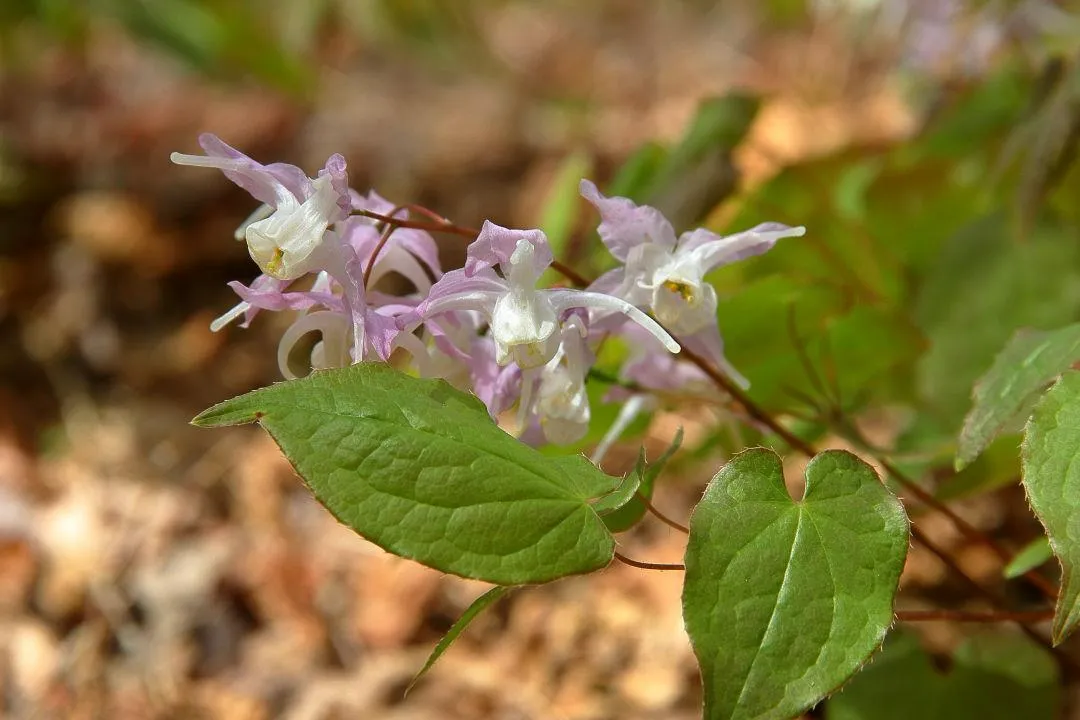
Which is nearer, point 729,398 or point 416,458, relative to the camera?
point 416,458

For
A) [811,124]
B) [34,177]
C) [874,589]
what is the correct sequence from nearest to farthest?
[874,589] < [34,177] < [811,124]

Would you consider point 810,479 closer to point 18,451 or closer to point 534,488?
point 534,488

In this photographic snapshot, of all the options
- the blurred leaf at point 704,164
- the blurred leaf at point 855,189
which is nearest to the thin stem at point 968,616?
the blurred leaf at point 704,164

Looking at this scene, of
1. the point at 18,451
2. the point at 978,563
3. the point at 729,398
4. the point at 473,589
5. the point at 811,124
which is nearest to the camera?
the point at 729,398

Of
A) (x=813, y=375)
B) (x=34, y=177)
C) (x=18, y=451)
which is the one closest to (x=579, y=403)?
(x=813, y=375)

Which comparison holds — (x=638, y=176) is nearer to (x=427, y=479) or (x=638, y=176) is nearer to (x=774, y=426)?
(x=774, y=426)

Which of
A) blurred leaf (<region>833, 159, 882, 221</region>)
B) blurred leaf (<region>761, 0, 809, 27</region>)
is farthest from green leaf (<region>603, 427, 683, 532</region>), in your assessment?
blurred leaf (<region>761, 0, 809, 27</region>)

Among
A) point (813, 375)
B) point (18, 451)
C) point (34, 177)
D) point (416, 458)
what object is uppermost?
point (416, 458)

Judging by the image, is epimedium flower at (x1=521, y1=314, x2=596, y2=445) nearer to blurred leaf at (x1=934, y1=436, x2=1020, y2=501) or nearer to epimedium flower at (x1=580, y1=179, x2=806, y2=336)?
epimedium flower at (x1=580, y1=179, x2=806, y2=336)

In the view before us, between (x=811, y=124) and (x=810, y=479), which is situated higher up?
(x=810, y=479)
